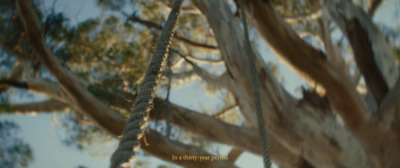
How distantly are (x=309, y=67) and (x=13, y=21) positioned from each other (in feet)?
10.1

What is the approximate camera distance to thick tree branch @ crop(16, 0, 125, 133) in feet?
7.81

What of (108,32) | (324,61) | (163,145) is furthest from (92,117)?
(108,32)

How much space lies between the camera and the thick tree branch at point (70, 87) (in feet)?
7.81

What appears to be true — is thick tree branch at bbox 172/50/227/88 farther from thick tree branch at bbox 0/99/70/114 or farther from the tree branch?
thick tree branch at bbox 0/99/70/114

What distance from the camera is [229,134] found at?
7.86 ft

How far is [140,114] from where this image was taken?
2.31ft

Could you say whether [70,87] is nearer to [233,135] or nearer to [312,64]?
[233,135]

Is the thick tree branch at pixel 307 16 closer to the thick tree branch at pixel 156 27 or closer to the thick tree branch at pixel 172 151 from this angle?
the thick tree branch at pixel 156 27

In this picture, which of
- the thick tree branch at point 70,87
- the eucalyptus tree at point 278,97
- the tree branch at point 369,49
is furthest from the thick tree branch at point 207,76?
the tree branch at point 369,49

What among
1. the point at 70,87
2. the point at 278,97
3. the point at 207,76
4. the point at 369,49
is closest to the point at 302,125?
the point at 278,97

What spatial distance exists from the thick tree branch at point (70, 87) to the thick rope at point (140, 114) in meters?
1.50

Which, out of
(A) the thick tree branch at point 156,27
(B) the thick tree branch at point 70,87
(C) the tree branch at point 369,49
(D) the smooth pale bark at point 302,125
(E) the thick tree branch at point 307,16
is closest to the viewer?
(D) the smooth pale bark at point 302,125

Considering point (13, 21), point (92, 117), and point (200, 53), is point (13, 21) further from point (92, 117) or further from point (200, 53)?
point (200, 53)

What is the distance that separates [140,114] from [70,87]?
2130mm
